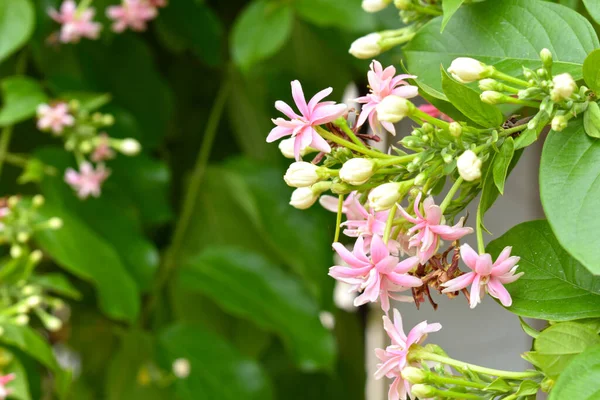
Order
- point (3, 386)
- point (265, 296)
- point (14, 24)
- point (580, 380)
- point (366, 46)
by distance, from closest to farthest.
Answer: point (580, 380) → point (366, 46) → point (3, 386) → point (14, 24) → point (265, 296)

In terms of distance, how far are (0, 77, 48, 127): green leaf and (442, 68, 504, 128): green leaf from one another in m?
0.46

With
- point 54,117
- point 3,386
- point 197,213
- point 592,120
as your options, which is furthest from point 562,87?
point 197,213

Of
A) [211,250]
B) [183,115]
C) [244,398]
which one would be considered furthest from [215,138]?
[244,398]

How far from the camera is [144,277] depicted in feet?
2.30

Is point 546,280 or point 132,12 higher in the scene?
point 546,280

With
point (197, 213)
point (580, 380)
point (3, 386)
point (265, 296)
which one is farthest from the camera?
point (197, 213)

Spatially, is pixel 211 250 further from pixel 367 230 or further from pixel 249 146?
pixel 367 230

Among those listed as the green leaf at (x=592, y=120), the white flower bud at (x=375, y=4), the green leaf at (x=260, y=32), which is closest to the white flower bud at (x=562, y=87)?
the green leaf at (x=592, y=120)

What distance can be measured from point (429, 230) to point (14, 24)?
48cm

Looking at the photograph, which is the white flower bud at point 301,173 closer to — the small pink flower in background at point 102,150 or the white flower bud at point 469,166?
the white flower bud at point 469,166

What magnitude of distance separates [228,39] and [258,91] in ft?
0.36

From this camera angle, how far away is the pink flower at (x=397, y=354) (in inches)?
9.6

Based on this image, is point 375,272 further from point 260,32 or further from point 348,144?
point 260,32

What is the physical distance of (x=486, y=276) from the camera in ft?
0.75
